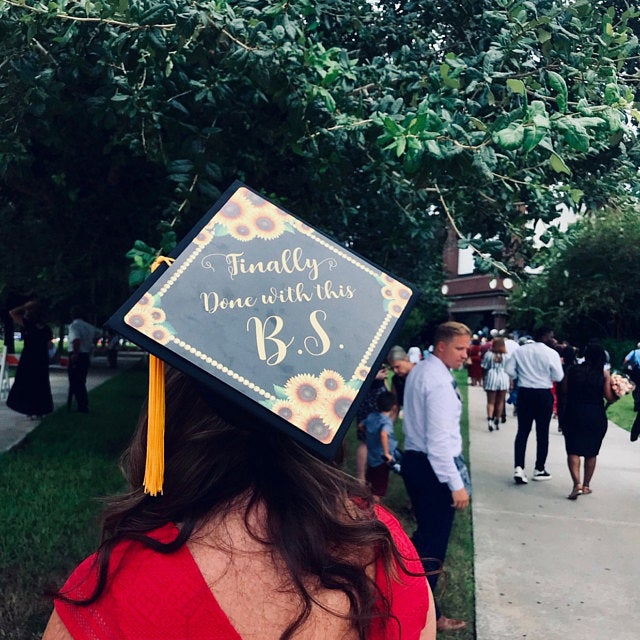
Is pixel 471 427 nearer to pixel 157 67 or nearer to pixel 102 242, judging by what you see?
pixel 102 242

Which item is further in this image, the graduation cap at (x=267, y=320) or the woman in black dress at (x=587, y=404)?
the woman in black dress at (x=587, y=404)

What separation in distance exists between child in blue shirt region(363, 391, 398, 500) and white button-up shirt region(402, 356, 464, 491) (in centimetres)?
174

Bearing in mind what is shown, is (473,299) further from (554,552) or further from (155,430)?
(155,430)

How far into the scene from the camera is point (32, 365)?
10.0 m

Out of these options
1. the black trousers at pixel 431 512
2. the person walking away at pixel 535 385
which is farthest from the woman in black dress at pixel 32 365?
the black trousers at pixel 431 512

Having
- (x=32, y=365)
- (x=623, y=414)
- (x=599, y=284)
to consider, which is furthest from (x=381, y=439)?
(x=599, y=284)

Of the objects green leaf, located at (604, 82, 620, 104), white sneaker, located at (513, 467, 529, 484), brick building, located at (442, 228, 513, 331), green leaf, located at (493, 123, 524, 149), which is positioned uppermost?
green leaf, located at (604, 82, 620, 104)

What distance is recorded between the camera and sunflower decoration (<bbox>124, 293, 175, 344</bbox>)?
1.33 m

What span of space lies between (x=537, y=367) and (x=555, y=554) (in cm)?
255

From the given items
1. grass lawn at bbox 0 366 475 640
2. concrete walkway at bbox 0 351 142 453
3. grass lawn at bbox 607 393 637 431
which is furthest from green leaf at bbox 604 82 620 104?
grass lawn at bbox 607 393 637 431

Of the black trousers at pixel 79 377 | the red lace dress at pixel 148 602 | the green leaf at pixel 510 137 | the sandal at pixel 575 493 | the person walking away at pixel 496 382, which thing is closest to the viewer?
the red lace dress at pixel 148 602

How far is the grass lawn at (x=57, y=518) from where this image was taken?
4.23 metres

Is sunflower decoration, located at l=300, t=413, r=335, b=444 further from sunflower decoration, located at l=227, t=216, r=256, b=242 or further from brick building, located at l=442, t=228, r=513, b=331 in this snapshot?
brick building, located at l=442, t=228, r=513, b=331

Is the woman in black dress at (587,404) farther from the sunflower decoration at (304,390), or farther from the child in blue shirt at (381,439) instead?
the sunflower decoration at (304,390)
